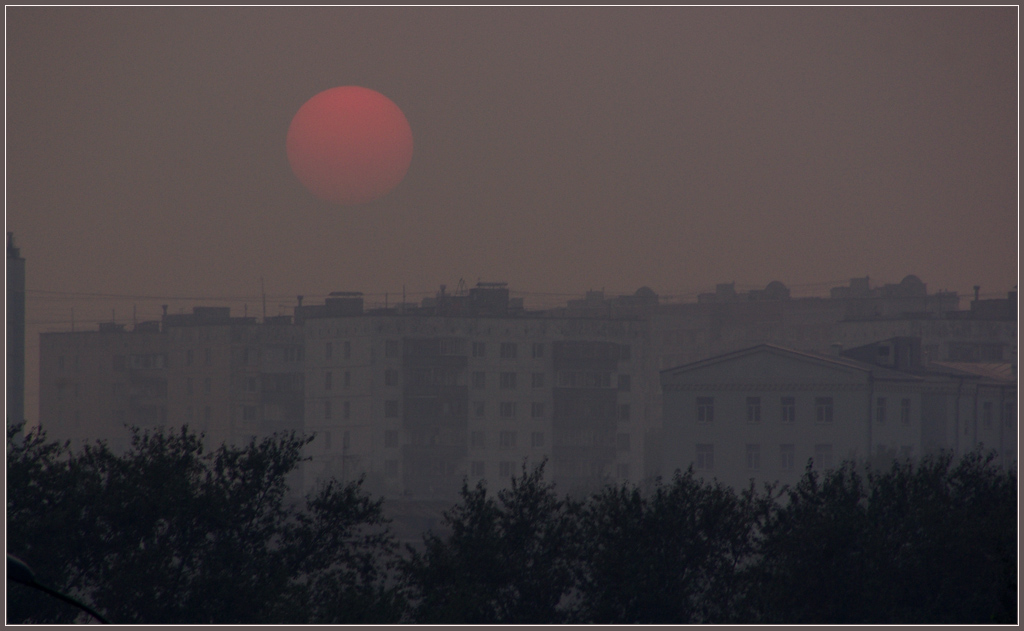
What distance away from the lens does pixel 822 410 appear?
63.1 meters

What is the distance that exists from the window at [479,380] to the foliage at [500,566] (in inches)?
2596

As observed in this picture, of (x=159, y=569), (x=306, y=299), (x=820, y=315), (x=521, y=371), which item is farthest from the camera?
(x=306, y=299)

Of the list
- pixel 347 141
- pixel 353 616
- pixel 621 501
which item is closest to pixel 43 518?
pixel 353 616

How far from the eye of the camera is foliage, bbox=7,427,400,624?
866 inches

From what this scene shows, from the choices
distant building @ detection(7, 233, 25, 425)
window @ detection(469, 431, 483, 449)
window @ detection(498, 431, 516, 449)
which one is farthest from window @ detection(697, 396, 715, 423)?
distant building @ detection(7, 233, 25, 425)

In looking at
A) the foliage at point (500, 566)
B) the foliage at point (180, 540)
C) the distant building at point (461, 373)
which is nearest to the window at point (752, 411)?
the distant building at point (461, 373)

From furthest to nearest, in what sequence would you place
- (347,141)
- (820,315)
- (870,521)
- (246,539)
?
(820,315) < (347,141) < (870,521) < (246,539)

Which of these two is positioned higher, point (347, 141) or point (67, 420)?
point (347, 141)

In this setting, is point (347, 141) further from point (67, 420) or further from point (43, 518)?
point (43, 518)

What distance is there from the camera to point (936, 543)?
25781 millimetres

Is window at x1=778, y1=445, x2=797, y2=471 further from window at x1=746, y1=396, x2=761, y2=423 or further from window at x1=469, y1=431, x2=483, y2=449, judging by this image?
window at x1=469, y1=431, x2=483, y2=449

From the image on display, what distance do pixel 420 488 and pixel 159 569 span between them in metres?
64.5

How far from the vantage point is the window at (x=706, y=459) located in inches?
2554

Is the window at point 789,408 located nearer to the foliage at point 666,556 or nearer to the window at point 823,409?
the window at point 823,409
